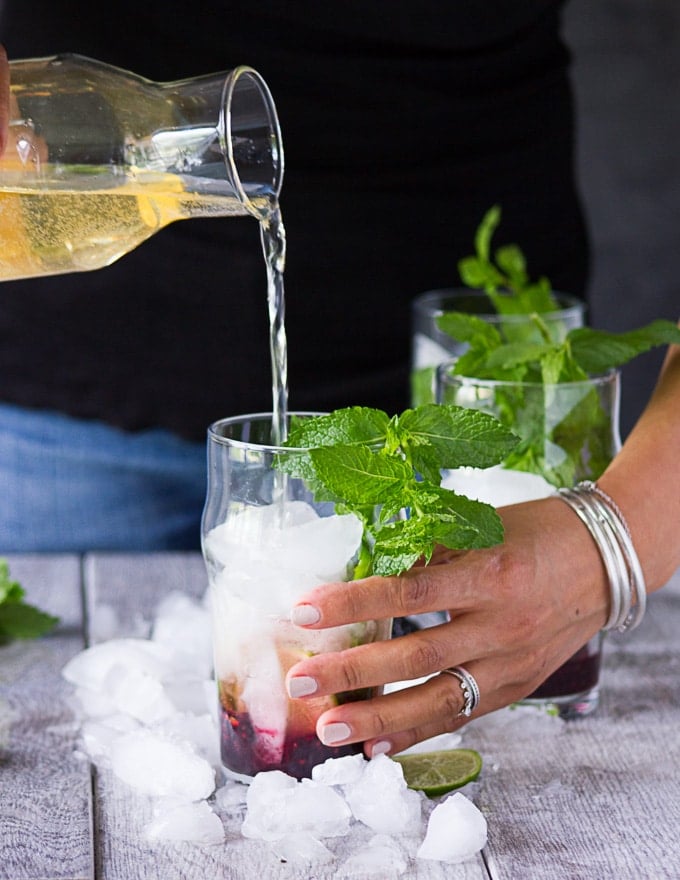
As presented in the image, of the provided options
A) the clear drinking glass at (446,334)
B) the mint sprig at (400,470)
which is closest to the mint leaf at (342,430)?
the mint sprig at (400,470)

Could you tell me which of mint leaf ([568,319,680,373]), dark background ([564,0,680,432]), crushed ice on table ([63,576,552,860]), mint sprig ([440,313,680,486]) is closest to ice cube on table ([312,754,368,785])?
crushed ice on table ([63,576,552,860])

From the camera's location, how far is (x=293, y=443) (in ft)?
3.17

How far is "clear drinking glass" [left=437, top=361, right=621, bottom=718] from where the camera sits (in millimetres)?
1147

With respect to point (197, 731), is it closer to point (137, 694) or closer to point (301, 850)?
point (137, 694)

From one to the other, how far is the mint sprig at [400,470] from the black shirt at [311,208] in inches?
31.3

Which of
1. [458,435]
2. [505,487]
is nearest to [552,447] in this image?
[505,487]

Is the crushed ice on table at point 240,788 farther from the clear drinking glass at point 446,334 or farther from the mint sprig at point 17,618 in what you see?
the clear drinking glass at point 446,334

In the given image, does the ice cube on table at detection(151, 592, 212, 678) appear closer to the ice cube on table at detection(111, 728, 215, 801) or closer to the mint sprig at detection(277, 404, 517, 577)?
the ice cube on table at detection(111, 728, 215, 801)

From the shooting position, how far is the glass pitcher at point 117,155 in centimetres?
99

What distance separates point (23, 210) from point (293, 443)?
0.97 feet

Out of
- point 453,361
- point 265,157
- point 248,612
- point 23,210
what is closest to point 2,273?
point 23,210

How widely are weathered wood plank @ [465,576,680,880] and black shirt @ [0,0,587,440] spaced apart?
73 centimetres

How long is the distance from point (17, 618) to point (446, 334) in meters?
0.59

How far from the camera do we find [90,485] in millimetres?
1775
